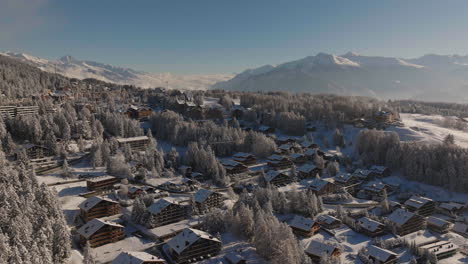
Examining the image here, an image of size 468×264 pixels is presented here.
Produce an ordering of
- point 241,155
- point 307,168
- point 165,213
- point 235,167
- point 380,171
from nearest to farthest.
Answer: point 165,213, point 235,167, point 307,168, point 380,171, point 241,155

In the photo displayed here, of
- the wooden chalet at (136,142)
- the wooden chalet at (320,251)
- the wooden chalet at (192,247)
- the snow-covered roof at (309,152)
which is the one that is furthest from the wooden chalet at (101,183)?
the snow-covered roof at (309,152)

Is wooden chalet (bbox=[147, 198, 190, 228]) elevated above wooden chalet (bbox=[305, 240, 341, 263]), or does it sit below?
above

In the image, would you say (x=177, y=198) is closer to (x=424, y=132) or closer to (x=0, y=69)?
(x=424, y=132)

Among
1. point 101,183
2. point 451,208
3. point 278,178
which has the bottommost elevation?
point 451,208

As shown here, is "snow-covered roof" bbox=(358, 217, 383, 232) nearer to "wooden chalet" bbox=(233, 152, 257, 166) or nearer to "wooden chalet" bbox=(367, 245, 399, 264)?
"wooden chalet" bbox=(367, 245, 399, 264)

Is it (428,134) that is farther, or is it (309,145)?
(428,134)

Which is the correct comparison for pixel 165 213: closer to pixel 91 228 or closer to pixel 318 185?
pixel 91 228

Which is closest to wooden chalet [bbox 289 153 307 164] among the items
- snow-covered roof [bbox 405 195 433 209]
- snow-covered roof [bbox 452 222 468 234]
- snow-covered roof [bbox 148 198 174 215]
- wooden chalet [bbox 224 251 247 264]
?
snow-covered roof [bbox 405 195 433 209]

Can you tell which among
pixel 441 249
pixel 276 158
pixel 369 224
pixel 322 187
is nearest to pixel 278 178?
pixel 322 187
